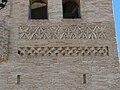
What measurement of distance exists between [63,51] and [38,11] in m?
2.91

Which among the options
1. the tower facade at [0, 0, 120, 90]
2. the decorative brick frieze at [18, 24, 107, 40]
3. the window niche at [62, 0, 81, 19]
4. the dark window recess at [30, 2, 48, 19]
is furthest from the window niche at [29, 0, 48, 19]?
the decorative brick frieze at [18, 24, 107, 40]

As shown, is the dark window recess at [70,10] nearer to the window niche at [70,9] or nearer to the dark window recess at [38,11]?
the window niche at [70,9]

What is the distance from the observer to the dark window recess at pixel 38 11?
15.9 m

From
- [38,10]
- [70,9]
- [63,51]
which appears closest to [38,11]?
[38,10]

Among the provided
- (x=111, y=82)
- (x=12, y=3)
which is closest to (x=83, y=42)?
(x=111, y=82)

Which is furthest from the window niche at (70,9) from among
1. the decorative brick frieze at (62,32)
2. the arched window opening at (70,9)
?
the decorative brick frieze at (62,32)

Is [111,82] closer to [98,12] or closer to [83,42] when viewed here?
[83,42]

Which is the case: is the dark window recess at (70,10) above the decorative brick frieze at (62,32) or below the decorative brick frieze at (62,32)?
above

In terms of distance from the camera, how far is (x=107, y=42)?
45.9 ft

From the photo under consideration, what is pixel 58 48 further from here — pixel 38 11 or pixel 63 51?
pixel 38 11

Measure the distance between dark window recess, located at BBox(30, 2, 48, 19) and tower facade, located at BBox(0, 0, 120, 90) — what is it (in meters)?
0.97

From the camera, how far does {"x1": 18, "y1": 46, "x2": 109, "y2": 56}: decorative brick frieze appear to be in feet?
45.1

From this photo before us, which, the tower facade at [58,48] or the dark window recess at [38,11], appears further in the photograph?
the dark window recess at [38,11]

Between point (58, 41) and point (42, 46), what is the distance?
1.53 ft
